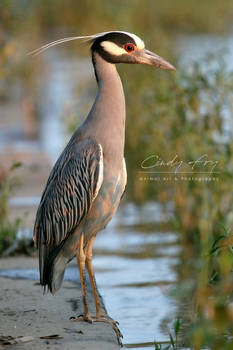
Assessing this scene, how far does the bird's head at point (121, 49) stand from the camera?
4.85 meters

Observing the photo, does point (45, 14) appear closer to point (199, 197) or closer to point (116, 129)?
point (199, 197)

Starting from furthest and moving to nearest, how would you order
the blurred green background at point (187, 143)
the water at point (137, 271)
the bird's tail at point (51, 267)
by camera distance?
the water at point (137, 271), the bird's tail at point (51, 267), the blurred green background at point (187, 143)

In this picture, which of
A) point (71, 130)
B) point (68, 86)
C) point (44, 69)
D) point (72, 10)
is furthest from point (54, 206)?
point (72, 10)

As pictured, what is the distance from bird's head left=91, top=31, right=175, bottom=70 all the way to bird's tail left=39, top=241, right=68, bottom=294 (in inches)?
45.7

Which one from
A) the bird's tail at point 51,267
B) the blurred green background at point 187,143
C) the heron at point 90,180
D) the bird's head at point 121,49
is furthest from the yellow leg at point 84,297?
the bird's head at point 121,49

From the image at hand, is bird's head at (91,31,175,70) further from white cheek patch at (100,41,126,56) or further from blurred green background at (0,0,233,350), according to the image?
blurred green background at (0,0,233,350)

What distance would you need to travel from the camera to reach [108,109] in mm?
4762

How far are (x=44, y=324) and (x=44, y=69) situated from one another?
1153 centimetres

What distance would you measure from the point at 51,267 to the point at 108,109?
3.17 ft

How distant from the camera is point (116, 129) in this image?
15.5 feet

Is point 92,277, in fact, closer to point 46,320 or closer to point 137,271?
point 46,320

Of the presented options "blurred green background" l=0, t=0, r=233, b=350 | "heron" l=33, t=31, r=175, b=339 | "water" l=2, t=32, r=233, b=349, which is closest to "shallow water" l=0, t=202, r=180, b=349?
"water" l=2, t=32, r=233, b=349

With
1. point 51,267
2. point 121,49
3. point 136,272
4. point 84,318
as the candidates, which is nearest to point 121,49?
point 121,49

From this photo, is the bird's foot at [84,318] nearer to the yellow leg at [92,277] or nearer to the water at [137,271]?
the yellow leg at [92,277]
